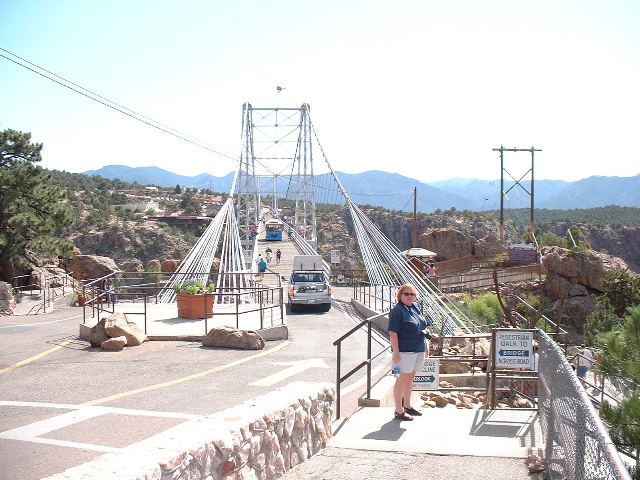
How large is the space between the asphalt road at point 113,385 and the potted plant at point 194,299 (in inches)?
79.3

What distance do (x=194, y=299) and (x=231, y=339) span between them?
9.99 ft

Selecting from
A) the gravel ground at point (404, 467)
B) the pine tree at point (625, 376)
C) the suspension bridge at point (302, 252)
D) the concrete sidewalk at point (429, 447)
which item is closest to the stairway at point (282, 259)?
the suspension bridge at point (302, 252)

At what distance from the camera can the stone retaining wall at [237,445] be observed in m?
3.06

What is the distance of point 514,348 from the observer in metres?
6.91

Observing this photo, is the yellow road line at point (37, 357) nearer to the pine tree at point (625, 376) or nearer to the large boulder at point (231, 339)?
the large boulder at point (231, 339)

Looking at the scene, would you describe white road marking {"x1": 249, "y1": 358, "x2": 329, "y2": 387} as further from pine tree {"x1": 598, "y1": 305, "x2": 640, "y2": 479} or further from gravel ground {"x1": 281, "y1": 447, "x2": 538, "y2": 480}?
pine tree {"x1": 598, "y1": 305, "x2": 640, "y2": 479}

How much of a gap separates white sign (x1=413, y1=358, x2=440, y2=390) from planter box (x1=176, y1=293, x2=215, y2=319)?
771 centimetres

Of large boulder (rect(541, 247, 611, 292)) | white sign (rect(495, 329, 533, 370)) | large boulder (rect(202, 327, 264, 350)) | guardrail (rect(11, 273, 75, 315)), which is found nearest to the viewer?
white sign (rect(495, 329, 533, 370))

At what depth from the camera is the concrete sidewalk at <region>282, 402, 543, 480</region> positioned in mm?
4656

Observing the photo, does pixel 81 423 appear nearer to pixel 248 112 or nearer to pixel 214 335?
pixel 214 335

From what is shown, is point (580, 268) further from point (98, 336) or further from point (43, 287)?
point (98, 336)

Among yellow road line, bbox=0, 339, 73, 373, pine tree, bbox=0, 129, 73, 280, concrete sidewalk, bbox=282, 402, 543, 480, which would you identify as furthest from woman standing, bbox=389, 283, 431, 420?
pine tree, bbox=0, 129, 73, 280

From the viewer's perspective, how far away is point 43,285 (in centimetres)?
2062

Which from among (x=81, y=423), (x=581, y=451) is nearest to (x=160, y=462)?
(x=581, y=451)
